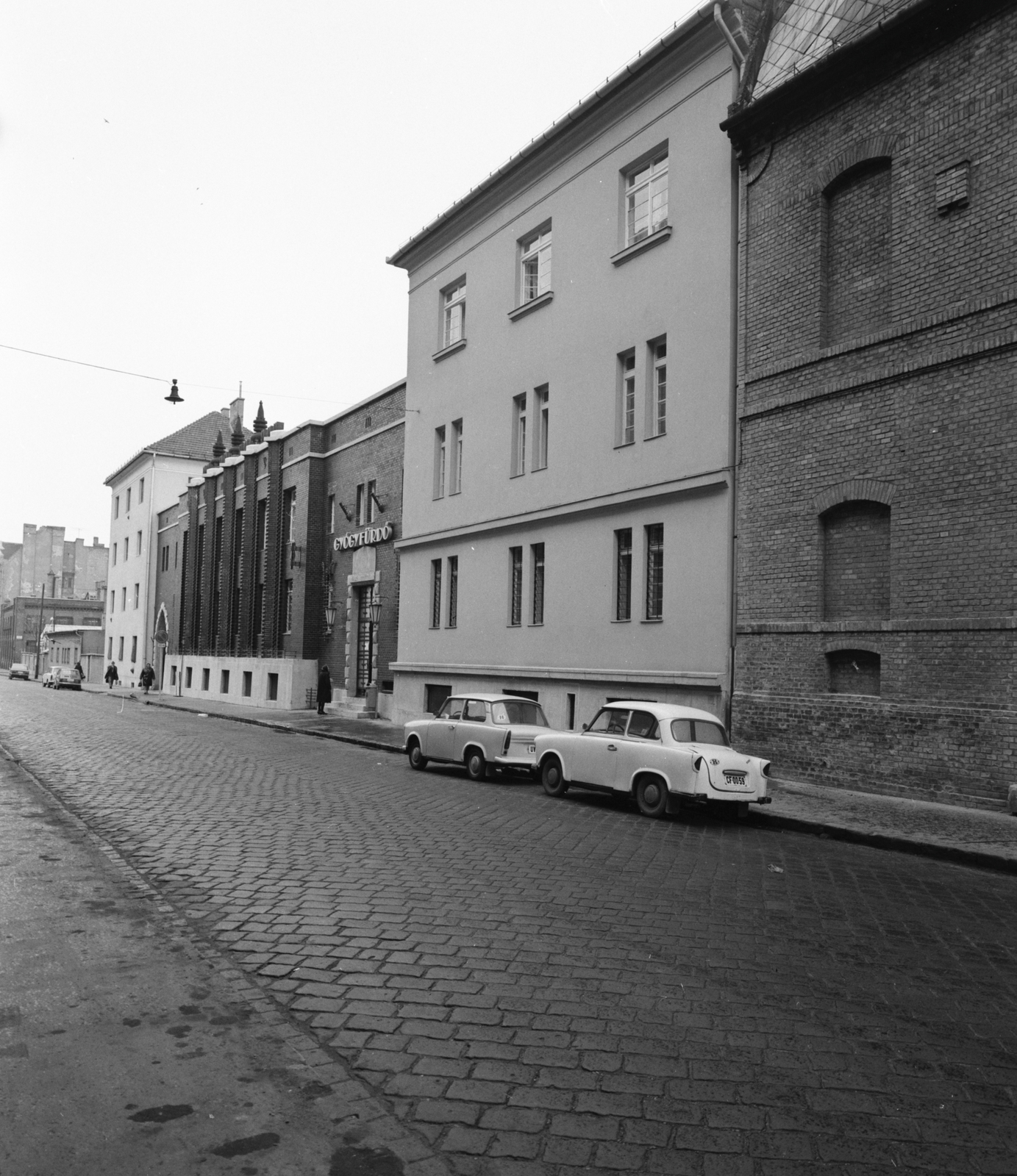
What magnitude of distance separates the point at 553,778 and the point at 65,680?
50.2 m

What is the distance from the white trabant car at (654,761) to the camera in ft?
39.6

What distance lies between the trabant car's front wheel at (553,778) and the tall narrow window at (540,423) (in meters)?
9.63

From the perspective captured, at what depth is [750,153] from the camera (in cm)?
1742

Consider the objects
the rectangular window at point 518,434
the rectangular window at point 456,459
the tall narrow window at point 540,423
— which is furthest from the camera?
the rectangular window at point 456,459

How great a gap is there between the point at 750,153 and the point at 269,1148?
1727cm

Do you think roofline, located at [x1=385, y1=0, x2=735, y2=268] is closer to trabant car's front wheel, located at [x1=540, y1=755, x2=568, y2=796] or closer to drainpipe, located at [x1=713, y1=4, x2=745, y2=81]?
drainpipe, located at [x1=713, y1=4, x2=745, y2=81]

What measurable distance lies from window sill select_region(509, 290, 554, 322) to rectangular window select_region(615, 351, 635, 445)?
295 cm

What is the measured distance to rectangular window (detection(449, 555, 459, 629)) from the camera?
85.6 feet

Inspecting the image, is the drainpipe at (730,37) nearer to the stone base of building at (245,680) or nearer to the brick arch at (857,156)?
the brick arch at (857,156)

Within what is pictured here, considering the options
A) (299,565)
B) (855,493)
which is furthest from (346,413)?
(855,493)

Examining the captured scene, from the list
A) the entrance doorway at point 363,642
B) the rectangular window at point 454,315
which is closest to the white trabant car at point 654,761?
the rectangular window at point 454,315

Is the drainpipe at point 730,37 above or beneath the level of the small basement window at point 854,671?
above

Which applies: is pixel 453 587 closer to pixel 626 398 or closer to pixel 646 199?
pixel 626 398

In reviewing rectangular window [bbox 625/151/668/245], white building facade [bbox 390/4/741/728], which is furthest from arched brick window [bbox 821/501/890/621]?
rectangular window [bbox 625/151/668/245]
